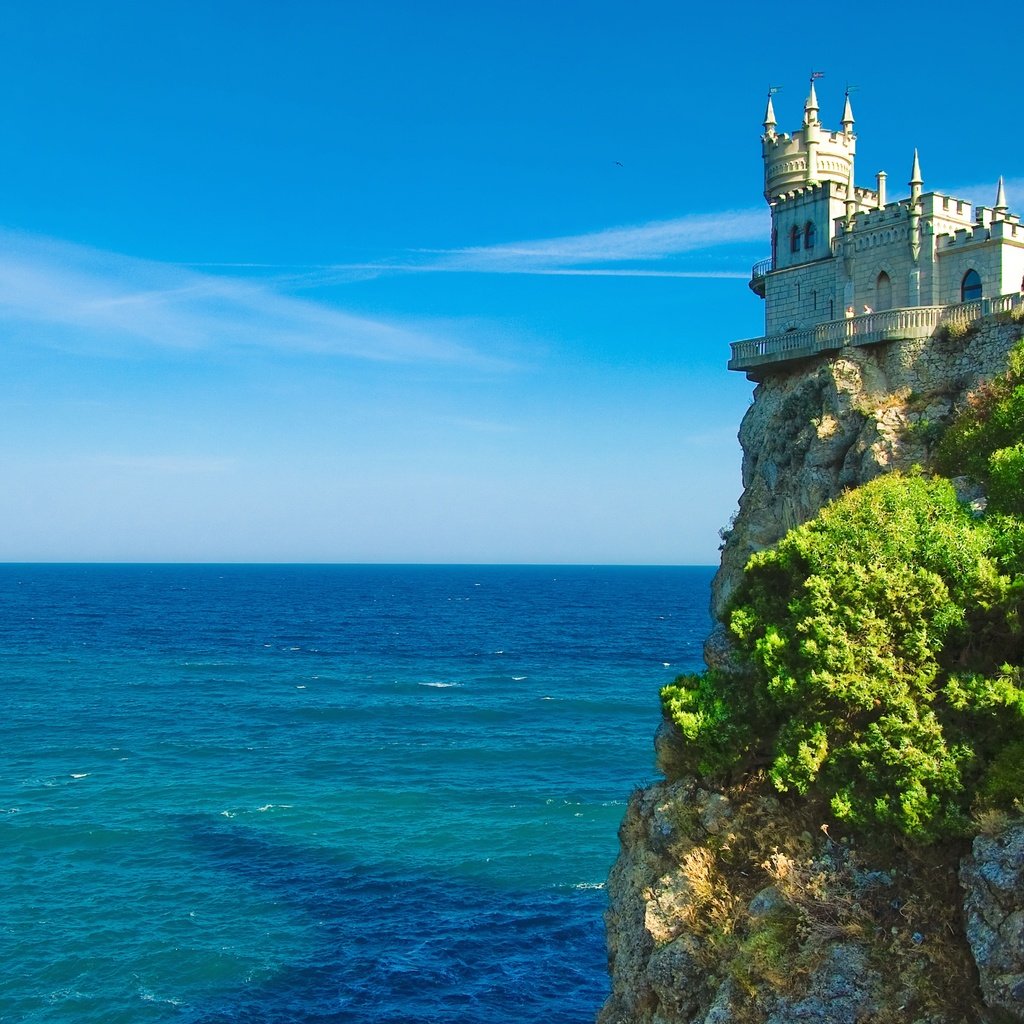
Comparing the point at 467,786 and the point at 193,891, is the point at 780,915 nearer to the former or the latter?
the point at 193,891

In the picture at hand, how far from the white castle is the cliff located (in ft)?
39.3

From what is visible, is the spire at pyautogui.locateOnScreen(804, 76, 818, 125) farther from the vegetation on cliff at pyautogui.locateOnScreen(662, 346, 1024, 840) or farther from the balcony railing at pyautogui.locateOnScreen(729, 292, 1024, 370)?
the vegetation on cliff at pyautogui.locateOnScreen(662, 346, 1024, 840)

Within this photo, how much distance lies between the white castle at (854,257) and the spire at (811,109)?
0.06 meters

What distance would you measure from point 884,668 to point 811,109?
3018cm

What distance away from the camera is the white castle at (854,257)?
112 feet

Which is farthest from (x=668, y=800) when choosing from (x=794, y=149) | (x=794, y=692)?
(x=794, y=149)

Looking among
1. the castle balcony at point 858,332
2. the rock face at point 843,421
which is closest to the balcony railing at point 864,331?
the castle balcony at point 858,332

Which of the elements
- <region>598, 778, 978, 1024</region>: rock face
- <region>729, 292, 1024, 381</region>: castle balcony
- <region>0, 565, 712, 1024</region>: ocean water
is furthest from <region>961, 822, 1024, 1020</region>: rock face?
<region>729, 292, 1024, 381</region>: castle balcony

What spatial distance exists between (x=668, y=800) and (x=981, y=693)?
23.0 feet

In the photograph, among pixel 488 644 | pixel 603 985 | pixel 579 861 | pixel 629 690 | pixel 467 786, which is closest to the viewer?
pixel 603 985

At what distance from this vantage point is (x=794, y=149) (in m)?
42.5

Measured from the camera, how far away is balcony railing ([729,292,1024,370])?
108 feet

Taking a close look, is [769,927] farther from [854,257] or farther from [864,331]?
[854,257]

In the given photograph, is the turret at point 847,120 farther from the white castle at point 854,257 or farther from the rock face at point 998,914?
the rock face at point 998,914
